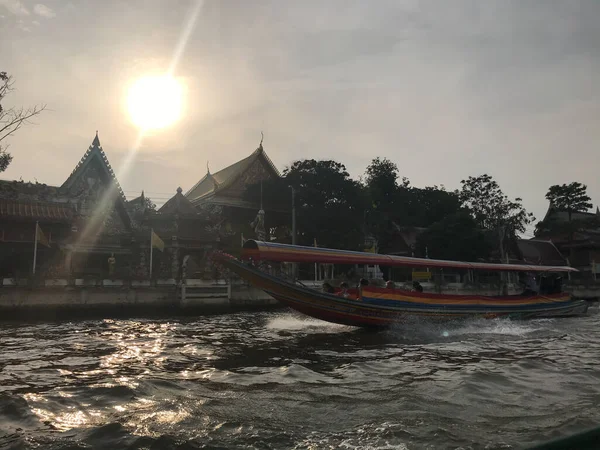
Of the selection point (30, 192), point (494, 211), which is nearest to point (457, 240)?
point (494, 211)

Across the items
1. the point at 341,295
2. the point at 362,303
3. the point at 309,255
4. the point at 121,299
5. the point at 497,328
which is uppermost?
the point at 309,255

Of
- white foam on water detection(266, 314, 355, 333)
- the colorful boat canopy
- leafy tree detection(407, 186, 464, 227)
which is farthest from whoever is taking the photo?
leafy tree detection(407, 186, 464, 227)

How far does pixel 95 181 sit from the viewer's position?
77.7 ft

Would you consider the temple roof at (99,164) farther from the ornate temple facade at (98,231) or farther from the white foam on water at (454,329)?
the white foam on water at (454,329)

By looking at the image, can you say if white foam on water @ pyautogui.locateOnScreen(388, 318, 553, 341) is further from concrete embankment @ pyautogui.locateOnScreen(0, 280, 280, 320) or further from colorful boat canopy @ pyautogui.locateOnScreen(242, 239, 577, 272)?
concrete embankment @ pyautogui.locateOnScreen(0, 280, 280, 320)

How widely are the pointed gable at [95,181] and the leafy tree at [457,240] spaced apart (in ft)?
67.2

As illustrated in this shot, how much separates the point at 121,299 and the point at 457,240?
2194cm

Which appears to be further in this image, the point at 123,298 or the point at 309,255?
the point at 123,298

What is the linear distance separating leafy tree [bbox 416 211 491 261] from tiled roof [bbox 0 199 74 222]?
2317 centimetres

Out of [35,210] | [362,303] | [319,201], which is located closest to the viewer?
[362,303]

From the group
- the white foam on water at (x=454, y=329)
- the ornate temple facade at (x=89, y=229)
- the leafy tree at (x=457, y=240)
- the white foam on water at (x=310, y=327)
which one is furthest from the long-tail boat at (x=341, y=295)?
the leafy tree at (x=457, y=240)

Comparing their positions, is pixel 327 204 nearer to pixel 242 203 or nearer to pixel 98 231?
pixel 242 203

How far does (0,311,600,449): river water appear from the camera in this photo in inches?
154

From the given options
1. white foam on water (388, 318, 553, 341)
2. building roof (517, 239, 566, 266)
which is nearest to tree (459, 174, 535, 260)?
building roof (517, 239, 566, 266)
